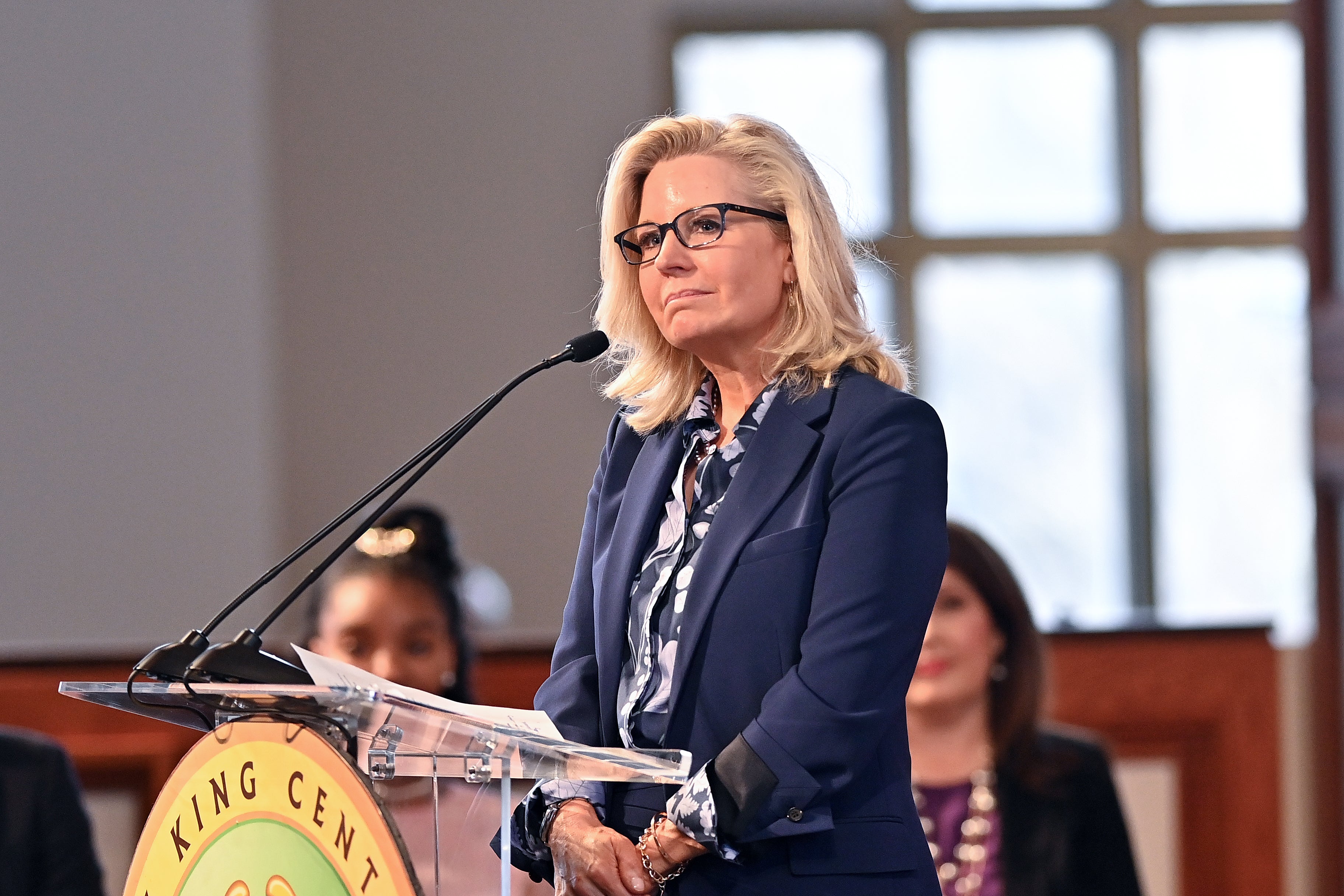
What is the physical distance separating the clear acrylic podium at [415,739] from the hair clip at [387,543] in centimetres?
145

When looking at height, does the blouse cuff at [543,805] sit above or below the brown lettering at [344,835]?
below

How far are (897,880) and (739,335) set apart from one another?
560 mm

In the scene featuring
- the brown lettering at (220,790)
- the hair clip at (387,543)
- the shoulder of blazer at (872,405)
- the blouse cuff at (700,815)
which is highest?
the shoulder of blazer at (872,405)

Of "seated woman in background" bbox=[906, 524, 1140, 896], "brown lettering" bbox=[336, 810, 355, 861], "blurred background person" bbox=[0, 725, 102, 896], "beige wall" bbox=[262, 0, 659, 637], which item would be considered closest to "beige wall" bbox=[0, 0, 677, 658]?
"beige wall" bbox=[262, 0, 659, 637]

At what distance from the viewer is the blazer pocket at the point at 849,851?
A: 149 cm

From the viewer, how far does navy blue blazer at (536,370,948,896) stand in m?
1.46

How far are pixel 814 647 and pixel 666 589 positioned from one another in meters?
0.19

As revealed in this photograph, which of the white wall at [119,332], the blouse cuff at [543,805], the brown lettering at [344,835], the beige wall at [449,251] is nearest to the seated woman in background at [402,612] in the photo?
the blouse cuff at [543,805]

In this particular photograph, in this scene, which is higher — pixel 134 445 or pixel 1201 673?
pixel 134 445

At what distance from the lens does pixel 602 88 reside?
22.8ft

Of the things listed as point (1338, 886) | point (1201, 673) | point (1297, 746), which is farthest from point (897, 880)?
point (1338, 886)

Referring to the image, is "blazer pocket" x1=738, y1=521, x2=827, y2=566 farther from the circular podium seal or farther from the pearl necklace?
the pearl necklace

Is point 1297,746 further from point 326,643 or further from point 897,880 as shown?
point 897,880

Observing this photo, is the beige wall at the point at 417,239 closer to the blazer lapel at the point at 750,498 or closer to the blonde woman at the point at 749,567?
the blonde woman at the point at 749,567
